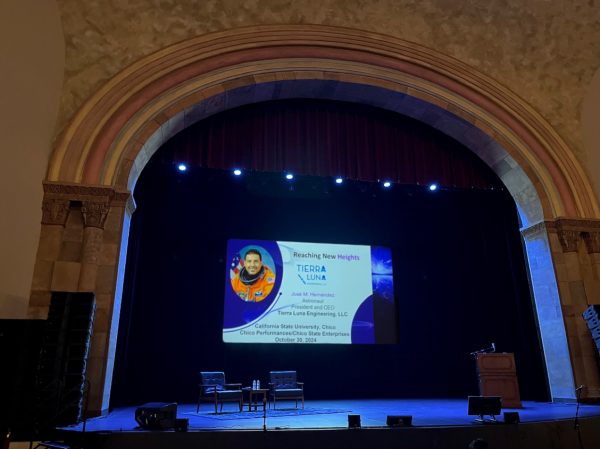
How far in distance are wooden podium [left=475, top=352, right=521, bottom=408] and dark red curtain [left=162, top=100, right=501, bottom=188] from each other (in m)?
3.09

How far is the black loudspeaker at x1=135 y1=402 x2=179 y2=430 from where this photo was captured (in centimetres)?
425

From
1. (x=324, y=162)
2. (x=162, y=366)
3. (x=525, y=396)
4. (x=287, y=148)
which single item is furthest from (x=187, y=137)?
(x=525, y=396)

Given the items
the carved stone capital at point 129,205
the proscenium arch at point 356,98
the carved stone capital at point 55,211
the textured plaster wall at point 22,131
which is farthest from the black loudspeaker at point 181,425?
the carved stone capital at point 129,205

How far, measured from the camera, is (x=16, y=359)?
3.52m

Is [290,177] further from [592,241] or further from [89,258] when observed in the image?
[592,241]

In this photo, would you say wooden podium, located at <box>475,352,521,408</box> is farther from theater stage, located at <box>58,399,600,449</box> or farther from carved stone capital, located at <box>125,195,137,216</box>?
carved stone capital, located at <box>125,195,137,216</box>

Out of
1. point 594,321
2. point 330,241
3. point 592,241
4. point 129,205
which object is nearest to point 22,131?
point 129,205

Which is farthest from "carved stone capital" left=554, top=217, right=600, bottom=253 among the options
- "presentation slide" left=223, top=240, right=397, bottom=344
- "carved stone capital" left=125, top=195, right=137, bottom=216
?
"carved stone capital" left=125, top=195, right=137, bottom=216

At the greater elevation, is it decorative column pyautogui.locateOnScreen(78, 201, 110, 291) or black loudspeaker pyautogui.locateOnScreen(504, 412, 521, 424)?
decorative column pyautogui.locateOnScreen(78, 201, 110, 291)

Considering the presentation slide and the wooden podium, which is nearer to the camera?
the wooden podium

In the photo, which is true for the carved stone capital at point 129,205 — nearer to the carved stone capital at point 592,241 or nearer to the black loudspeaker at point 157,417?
the black loudspeaker at point 157,417

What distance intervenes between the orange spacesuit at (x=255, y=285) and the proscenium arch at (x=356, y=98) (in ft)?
7.06

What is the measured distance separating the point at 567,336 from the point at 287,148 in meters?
5.04

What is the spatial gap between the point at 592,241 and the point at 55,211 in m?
7.64
